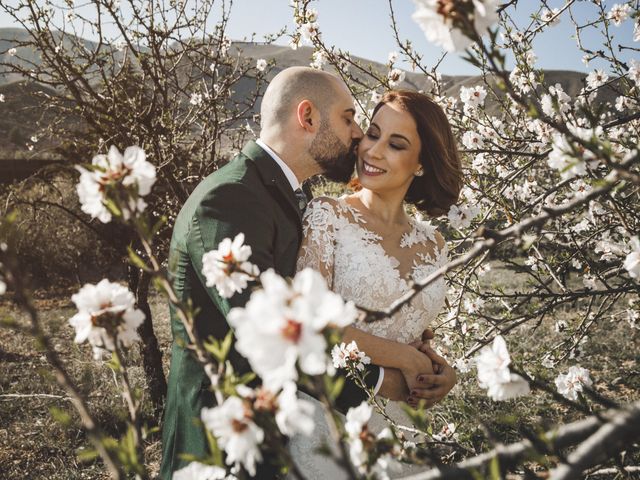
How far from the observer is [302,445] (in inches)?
85.1

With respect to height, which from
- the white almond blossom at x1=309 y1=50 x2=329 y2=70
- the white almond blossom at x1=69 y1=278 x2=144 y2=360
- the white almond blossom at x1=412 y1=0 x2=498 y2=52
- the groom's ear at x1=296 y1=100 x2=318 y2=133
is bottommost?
the white almond blossom at x1=69 y1=278 x2=144 y2=360

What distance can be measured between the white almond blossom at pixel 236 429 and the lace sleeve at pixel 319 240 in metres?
1.53

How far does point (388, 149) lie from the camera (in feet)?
8.55

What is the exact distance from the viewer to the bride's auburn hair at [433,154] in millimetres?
2688

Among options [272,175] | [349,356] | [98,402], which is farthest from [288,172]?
[98,402]

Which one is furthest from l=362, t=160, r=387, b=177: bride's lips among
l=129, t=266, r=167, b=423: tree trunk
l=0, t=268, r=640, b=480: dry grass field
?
l=129, t=266, r=167, b=423: tree trunk

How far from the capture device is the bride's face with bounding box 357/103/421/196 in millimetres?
2594

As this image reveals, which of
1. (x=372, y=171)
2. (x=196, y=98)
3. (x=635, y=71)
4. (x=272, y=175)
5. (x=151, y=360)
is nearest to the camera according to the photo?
(x=272, y=175)

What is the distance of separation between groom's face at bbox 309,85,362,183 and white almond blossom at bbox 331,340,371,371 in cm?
100

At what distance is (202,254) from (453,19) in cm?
123

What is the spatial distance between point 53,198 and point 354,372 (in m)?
9.97

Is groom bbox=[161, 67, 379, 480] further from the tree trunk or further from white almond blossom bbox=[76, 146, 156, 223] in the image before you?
the tree trunk

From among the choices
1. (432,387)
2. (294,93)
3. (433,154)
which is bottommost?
(432,387)

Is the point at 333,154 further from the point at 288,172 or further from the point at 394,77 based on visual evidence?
the point at 394,77
